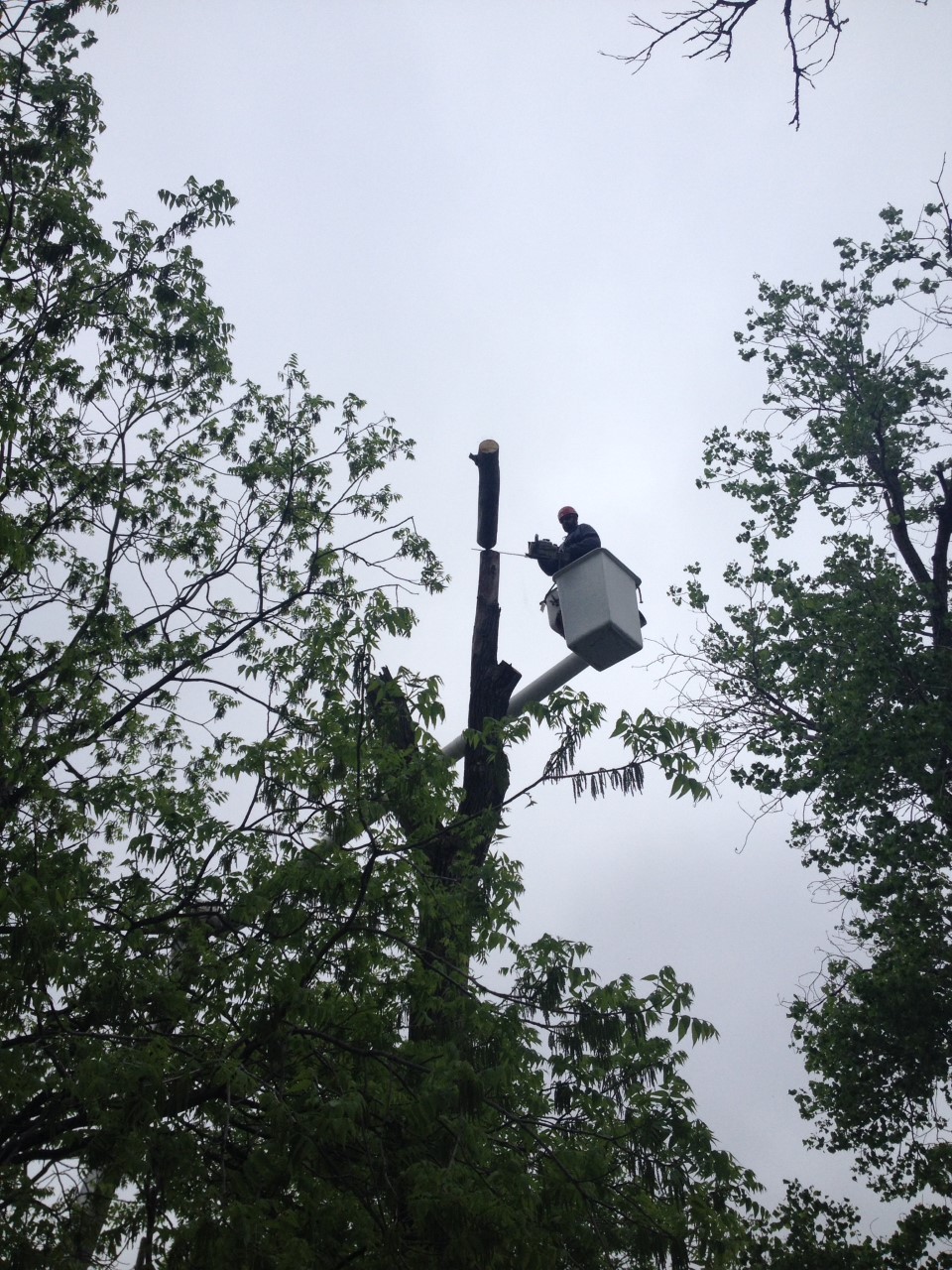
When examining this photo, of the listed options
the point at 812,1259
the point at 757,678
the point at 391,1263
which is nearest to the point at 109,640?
the point at 391,1263

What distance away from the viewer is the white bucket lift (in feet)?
18.1

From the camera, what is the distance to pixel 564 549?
6.27 m

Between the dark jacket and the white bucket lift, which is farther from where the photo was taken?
the dark jacket

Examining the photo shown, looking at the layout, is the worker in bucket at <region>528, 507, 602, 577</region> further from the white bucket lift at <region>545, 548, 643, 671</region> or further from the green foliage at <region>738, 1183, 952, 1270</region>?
the green foliage at <region>738, 1183, 952, 1270</region>

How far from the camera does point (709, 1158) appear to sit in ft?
15.7

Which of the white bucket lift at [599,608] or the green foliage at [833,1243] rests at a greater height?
the white bucket lift at [599,608]

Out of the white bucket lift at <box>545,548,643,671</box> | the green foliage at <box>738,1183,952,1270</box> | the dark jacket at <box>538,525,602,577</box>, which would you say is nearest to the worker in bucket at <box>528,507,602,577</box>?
the dark jacket at <box>538,525,602,577</box>

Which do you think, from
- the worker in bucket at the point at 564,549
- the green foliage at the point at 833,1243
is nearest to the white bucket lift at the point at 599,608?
the worker in bucket at the point at 564,549

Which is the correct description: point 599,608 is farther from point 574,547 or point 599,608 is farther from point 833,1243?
point 833,1243

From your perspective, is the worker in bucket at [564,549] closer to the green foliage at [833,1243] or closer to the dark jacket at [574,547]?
the dark jacket at [574,547]

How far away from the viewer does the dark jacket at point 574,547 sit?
246 inches

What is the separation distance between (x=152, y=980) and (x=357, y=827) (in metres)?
1.14

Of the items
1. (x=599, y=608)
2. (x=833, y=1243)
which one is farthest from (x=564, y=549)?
(x=833, y=1243)

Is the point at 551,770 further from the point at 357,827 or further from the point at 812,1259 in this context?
the point at 812,1259
